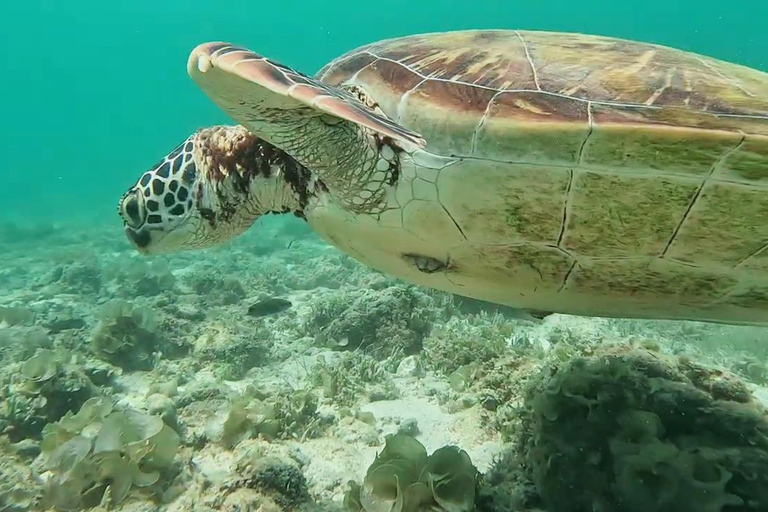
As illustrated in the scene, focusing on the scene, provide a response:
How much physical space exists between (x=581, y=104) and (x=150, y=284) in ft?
26.5

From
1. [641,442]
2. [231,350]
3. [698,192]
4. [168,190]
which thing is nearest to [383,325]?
[231,350]

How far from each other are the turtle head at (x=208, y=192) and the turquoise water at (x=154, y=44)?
44.8 m

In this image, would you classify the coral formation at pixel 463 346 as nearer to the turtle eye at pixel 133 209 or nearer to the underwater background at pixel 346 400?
the underwater background at pixel 346 400

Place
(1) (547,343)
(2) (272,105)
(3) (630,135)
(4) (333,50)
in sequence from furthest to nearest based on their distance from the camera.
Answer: (4) (333,50) < (1) (547,343) < (2) (272,105) < (3) (630,135)

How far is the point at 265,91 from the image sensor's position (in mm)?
1943

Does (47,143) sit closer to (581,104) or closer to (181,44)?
(181,44)

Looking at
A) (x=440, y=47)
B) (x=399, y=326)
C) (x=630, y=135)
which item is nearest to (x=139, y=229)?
(x=440, y=47)

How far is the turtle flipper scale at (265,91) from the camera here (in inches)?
70.9

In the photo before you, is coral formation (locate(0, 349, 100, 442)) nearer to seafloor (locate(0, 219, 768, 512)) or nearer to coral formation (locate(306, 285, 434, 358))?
seafloor (locate(0, 219, 768, 512))

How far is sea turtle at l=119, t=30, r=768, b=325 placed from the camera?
178cm

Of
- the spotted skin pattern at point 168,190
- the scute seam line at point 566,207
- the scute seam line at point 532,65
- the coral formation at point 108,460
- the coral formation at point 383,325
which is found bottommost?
the coral formation at point 383,325

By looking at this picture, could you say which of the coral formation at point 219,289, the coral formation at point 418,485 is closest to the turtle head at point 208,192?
the coral formation at point 418,485

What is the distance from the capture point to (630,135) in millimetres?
1729

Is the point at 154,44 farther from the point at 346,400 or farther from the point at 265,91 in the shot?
the point at 265,91
